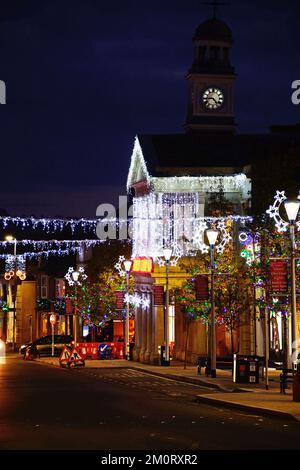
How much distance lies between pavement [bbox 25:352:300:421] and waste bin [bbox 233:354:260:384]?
1.15 feet

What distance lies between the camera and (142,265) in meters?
58.3

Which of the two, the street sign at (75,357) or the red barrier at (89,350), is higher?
the red barrier at (89,350)

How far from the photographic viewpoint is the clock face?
284 feet

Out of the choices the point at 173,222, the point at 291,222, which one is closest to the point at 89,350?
the point at 173,222

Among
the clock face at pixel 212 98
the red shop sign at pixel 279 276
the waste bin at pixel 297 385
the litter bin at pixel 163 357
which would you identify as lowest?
the waste bin at pixel 297 385

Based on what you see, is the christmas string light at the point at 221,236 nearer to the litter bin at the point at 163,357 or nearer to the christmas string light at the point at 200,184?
the christmas string light at the point at 200,184

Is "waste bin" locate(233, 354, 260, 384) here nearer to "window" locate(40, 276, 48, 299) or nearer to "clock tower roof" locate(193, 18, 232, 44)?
"clock tower roof" locate(193, 18, 232, 44)

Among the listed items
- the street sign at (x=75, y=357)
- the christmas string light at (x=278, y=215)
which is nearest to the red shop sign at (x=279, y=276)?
the christmas string light at (x=278, y=215)

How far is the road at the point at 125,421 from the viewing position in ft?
63.5

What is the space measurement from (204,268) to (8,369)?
389 inches

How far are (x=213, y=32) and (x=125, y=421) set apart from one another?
65573 millimetres

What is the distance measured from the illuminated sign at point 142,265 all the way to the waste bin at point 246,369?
1865cm

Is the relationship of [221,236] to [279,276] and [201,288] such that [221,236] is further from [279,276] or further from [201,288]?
[279,276]

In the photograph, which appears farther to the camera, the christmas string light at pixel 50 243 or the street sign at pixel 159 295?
the christmas string light at pixel 50 243
